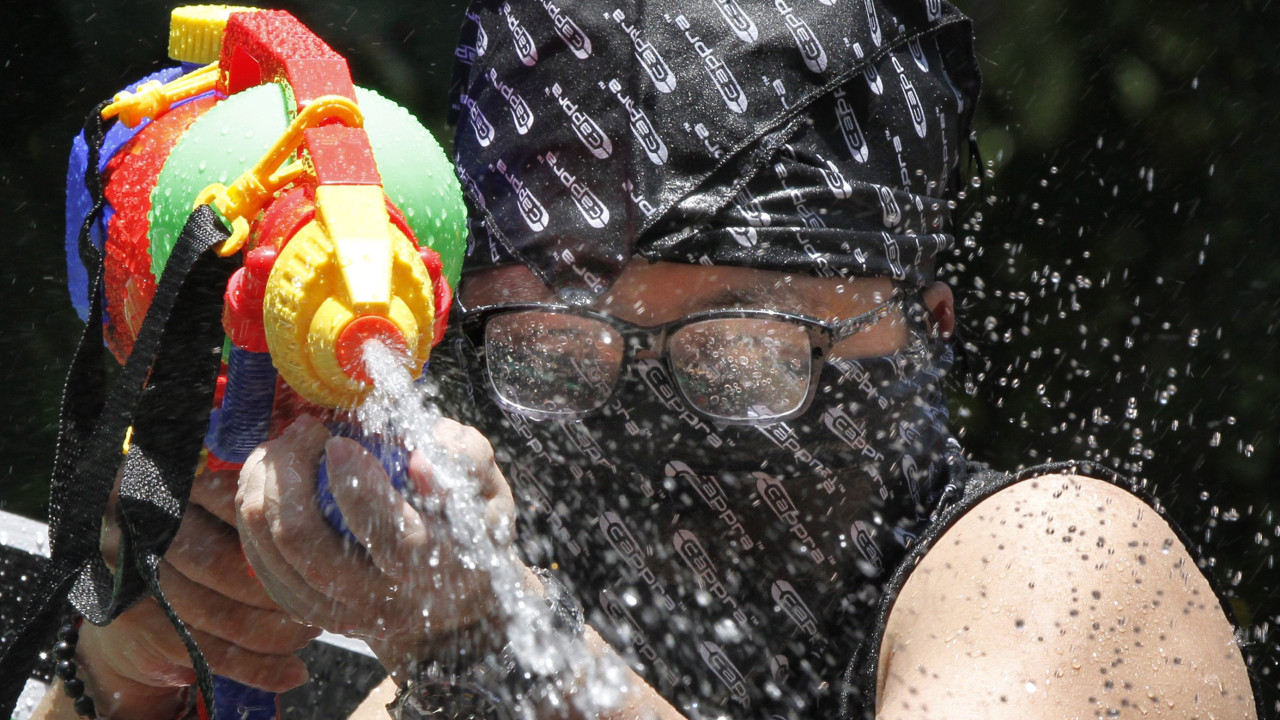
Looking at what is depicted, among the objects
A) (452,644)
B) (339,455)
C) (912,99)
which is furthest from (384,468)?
(912,99)

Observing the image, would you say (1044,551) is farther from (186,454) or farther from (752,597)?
(186,454)

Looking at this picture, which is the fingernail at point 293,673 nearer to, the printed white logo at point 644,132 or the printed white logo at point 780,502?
the printed white logo at point 780,502

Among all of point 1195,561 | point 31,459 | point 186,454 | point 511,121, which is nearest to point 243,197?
point 186,454

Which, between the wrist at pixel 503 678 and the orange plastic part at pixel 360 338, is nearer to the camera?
the orange plastic part at pixel 360 338

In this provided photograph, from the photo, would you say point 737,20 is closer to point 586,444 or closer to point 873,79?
point 873,79

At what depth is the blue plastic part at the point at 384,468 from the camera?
126cm

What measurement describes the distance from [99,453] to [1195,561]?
1.49 m

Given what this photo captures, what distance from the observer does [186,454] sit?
4.71 ft

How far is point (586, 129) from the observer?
1956 millimetres

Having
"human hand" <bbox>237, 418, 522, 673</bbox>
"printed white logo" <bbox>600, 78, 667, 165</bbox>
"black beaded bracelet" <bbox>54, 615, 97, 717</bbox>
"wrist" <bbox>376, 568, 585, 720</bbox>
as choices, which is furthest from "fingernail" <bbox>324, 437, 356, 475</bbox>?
"black beaded bracelet" <bbox>54, 615, 97, 717</bbox>

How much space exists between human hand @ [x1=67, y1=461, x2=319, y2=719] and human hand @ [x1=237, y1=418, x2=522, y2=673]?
1.06ft

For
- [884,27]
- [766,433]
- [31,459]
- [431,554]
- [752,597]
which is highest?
[884,27]

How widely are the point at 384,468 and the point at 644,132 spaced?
2.83 ft

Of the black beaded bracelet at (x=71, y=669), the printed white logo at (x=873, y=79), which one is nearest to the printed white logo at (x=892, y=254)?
the printed white logo at (x=873, y=79)
